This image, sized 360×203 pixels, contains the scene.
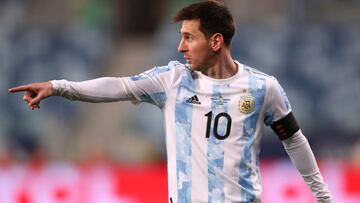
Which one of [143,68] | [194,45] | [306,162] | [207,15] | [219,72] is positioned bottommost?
[306,162]

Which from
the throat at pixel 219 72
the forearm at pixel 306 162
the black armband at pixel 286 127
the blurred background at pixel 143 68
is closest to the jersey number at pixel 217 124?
the throat at pixel 219 72

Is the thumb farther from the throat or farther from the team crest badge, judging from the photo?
the team crest badge

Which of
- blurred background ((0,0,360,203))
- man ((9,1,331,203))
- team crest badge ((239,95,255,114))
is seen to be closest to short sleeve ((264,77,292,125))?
man ((9,1,331,203))

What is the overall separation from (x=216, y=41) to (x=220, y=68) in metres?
0.14

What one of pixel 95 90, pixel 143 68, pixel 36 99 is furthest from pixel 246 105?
pixel 143 68

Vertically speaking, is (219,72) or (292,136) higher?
(219,72)

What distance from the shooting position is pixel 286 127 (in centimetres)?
559

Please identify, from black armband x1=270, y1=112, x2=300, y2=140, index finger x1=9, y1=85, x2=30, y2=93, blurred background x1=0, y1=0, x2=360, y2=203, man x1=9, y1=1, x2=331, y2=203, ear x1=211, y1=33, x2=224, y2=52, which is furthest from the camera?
blurred background x1=0, y1=0, x2=360, y2=203

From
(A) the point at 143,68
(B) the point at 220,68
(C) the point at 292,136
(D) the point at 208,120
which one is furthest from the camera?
(A) the point at 143,68

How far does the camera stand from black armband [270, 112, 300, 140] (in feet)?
18.3

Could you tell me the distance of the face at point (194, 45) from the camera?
5430 mm

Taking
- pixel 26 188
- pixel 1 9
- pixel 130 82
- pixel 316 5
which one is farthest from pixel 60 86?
pixel 1 9

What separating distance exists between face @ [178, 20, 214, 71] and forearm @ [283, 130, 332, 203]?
2.21 ft

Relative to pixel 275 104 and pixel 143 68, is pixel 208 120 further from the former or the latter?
pixel 143 68
